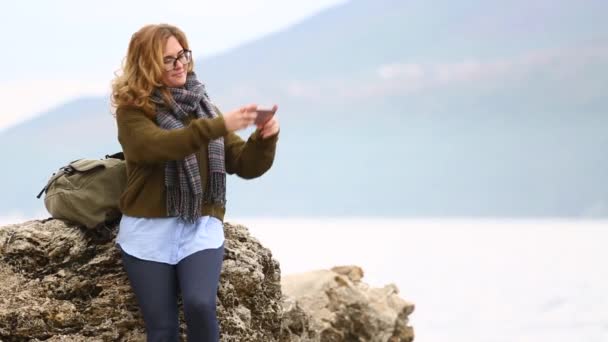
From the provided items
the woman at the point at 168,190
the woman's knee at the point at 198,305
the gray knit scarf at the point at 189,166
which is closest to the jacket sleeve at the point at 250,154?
the woman at the point at 168,190

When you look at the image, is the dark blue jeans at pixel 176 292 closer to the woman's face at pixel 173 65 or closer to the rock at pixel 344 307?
the woman's face at pixel 173 65

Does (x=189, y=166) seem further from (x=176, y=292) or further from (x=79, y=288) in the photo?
(x=79, y=288)

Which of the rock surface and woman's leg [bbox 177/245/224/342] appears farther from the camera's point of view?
the rock surface

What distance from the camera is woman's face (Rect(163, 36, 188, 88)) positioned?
16.9ft

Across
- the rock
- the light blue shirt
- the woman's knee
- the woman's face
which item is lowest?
the rock

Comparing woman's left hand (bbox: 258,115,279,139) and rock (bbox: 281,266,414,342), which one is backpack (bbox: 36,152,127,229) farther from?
rock (bbox: 281,266,414,342)

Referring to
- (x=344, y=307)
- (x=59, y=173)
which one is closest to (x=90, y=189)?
(x=59, y=173)

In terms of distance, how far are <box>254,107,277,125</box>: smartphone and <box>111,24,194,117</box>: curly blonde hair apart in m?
0.48

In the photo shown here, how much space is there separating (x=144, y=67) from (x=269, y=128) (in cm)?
66

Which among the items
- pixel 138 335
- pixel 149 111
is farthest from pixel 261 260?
pixel 149 111

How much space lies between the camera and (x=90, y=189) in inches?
217

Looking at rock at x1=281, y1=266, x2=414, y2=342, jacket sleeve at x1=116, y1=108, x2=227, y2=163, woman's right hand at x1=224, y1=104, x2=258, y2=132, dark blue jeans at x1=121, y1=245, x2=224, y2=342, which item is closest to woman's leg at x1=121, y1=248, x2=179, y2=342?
dark blue jeans at x1=121, y1=245, x2=224, y2=342

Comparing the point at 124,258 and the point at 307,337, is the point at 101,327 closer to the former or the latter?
the point at 124,258

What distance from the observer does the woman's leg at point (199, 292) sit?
200 inches
